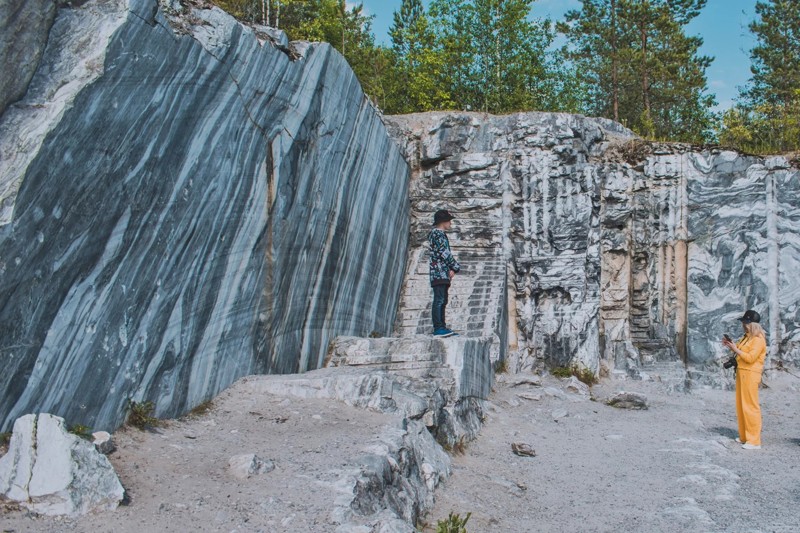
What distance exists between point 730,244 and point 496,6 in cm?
1175

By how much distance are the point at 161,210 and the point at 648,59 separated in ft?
55.4

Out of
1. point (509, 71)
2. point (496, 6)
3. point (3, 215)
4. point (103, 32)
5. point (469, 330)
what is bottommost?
point (469, 330)

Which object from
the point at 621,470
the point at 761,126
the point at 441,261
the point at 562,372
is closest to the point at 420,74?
the point at 761,126

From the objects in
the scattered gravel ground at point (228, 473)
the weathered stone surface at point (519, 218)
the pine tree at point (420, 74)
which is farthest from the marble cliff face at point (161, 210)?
the pine tree at point (420, 74)

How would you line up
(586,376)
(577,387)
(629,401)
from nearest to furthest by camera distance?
1. (629,401)
2. (577,387)
3. (586,376)

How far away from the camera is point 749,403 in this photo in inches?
278

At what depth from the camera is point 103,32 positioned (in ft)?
14.1

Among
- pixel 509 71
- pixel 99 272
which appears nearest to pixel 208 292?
pixel 99 272

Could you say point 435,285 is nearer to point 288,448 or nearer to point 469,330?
point 469,330

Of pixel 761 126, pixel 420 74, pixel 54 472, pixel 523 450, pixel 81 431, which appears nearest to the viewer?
pixel 54 472

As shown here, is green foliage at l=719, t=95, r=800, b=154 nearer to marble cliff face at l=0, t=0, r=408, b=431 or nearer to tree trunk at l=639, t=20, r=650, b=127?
tree trunk at l=639, t=20, r=650, b=127

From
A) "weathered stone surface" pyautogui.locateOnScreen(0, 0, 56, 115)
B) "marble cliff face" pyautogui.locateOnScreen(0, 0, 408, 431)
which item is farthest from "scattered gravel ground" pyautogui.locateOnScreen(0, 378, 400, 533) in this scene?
"weathered stone surface" pyautogui.locateOnScreen(0, 0, 56, 115)

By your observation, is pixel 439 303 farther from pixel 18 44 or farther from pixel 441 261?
pixel 18 44

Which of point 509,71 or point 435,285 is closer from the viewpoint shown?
point 435,285
